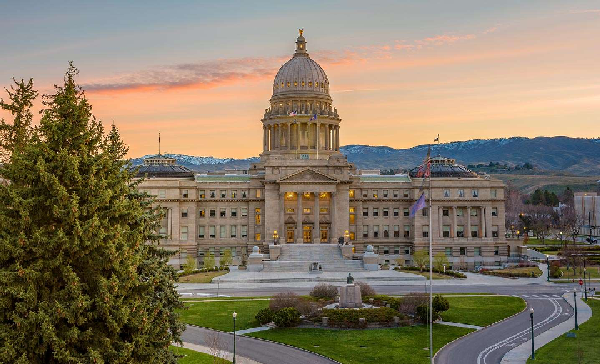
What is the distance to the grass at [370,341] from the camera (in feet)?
143

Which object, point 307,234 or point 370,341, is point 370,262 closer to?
point 307,234

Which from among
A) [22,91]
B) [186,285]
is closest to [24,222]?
[22,91]

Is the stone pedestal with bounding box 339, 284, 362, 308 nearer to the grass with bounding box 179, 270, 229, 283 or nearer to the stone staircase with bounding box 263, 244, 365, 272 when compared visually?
the grass with bounding box 179, 270, 229, 283

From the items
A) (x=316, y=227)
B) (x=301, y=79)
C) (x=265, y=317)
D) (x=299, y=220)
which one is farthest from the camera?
(x=301, y=79)

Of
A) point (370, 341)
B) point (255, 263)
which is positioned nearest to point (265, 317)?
point (370, 341)

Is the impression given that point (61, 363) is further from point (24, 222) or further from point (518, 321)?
Result: point (518, 321)

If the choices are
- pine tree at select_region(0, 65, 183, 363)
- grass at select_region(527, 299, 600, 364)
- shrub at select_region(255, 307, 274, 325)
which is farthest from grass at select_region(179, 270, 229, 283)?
pine tree at select_region(0, 65, 183, 363)

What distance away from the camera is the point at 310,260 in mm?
98938

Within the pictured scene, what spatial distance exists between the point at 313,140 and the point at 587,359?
91429mm

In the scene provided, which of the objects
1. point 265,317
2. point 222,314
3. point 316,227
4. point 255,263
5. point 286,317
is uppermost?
point 316,227

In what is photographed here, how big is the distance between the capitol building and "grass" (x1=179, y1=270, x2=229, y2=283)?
1485 cm

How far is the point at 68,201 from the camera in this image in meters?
25.8

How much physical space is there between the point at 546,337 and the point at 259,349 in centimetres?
2295

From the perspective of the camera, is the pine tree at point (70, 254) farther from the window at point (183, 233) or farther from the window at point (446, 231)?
the window at point (446, 231)
